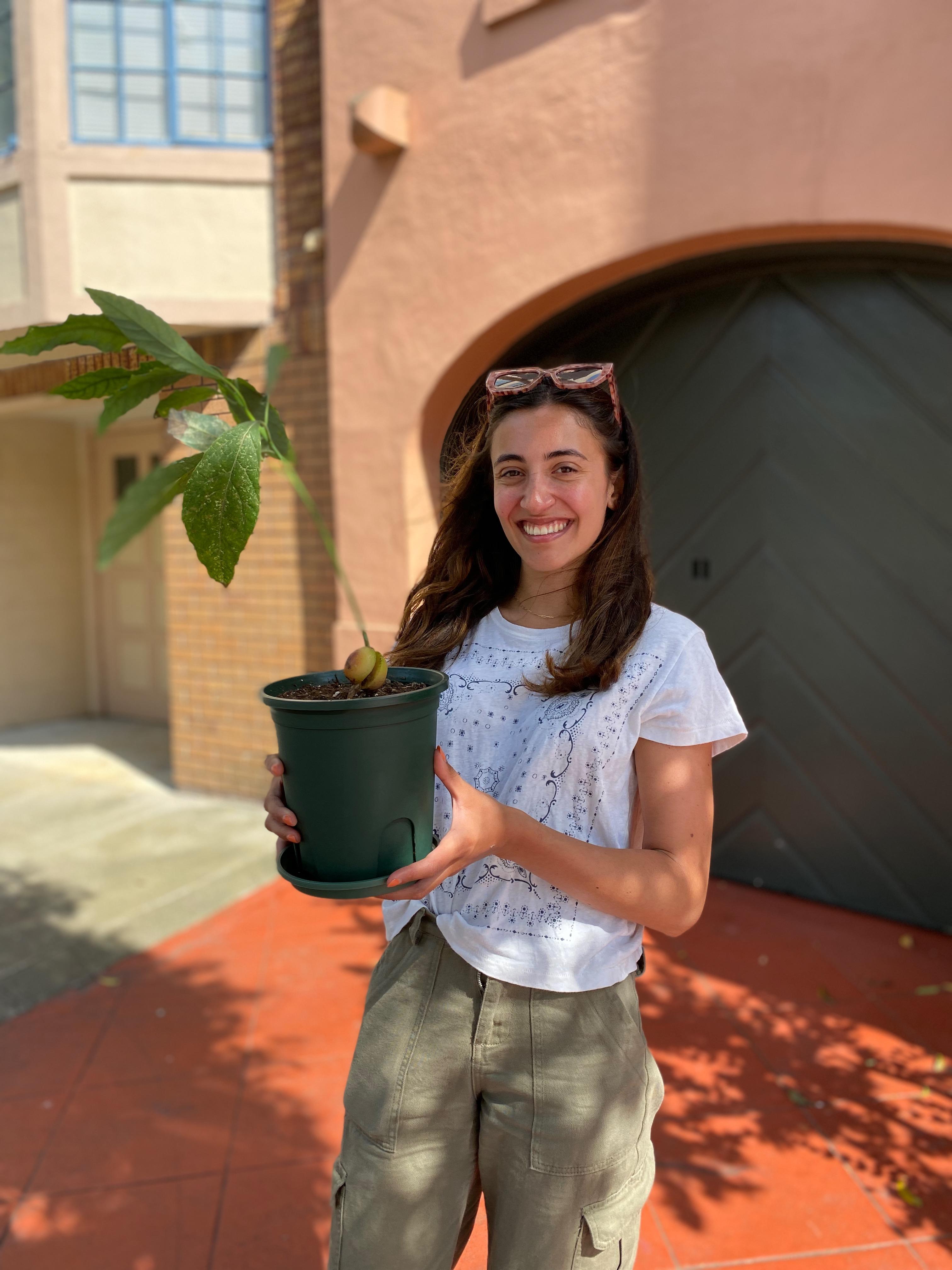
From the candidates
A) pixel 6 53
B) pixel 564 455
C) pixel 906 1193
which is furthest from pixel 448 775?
pixel 6 53

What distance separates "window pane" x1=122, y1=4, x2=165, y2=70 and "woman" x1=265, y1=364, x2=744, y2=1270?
17.7ft

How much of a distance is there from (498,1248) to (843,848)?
133 inches

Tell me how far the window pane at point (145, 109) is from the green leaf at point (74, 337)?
5.30 meters

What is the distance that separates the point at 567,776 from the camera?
1364 millimetres

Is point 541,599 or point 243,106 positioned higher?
point 243,106

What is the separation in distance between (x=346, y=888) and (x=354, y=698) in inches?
9.5

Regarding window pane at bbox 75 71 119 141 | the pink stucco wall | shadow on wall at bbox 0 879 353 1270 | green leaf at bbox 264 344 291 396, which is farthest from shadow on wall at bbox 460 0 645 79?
shadow on wall at bbox 0 879 353 1270

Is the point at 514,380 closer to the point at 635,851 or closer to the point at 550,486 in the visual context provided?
the point at 550,486

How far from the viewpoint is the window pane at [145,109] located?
5504 mm

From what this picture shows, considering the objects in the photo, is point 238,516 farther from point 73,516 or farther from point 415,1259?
point 73,516

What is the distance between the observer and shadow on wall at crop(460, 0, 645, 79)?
401 centimetres

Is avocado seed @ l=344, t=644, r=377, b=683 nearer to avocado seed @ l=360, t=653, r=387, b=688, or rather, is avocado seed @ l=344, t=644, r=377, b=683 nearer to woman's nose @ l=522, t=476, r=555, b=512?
avocado seed @ l=360, t=653, r=387, b=688

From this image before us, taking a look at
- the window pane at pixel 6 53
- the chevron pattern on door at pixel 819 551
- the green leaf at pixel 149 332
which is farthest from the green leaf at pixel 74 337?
the window pane at pixel 6 53

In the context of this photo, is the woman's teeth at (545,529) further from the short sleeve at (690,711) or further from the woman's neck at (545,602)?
the short sleeve at (690,711)
